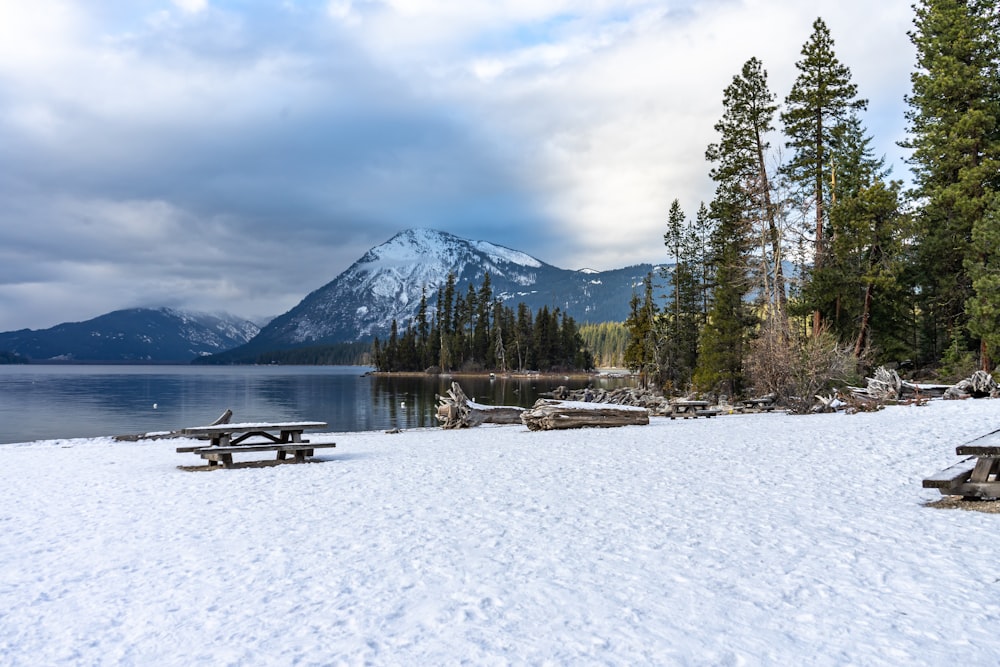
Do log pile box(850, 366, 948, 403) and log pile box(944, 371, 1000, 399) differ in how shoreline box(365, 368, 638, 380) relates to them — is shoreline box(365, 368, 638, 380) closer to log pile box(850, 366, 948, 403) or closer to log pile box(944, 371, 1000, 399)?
log pile box(850, 366, 948, 403)

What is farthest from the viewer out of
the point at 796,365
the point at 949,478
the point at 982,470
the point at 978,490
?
the point at 796,365

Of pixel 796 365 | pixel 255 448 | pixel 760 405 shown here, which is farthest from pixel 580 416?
pixel 760 405

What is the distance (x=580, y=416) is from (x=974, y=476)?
1420cm

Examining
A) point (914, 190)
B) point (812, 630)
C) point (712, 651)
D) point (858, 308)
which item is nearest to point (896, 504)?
point (812, 630)

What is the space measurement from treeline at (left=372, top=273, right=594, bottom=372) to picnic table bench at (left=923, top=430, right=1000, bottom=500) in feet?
364

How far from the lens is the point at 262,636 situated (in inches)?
195

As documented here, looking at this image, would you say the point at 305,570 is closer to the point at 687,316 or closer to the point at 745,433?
the point at 745,433

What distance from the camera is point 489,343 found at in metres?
129

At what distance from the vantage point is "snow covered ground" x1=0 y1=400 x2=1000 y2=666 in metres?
4.73

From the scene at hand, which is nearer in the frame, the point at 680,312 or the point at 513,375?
the point at 680,312

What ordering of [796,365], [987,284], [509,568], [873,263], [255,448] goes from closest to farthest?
[509,568] → [255,448] → [987,284] → [796,365] → [873,263]

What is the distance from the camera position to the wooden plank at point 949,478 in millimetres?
8094

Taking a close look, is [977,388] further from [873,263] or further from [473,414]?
[473,414]

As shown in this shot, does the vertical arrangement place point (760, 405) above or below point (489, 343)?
below
